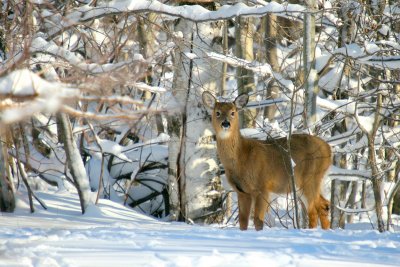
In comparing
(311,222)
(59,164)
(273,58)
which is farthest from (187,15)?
(273,58)

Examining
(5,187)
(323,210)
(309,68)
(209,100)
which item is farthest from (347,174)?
(5,187)

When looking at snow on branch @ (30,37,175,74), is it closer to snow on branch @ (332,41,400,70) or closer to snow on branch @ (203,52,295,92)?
snow on branch @ (203,52,295,92)

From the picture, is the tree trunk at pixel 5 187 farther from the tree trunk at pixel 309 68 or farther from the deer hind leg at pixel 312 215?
the tree trunk at pixel 309 68

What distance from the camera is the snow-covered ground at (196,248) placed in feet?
16.2

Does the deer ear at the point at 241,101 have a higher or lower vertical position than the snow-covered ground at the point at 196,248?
higher

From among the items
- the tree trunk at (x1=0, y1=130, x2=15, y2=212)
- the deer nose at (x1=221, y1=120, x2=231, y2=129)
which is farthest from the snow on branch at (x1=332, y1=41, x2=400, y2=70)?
the tree trunk at (x1=0, y1=130, x2=15, y2=212)

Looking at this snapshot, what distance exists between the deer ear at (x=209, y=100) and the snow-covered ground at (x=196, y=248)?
3.05 m

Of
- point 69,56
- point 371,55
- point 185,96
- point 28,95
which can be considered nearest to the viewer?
point 28,95

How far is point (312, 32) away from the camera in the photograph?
388 inches

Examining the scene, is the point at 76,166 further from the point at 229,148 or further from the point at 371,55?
the point at 371,55

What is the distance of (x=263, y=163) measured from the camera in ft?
30.9

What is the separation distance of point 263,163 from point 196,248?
161 inches

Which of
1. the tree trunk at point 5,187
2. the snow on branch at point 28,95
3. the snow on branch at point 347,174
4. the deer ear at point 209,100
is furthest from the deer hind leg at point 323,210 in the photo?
the snow on branch at point 28,95

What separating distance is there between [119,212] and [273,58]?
6.89 meters
